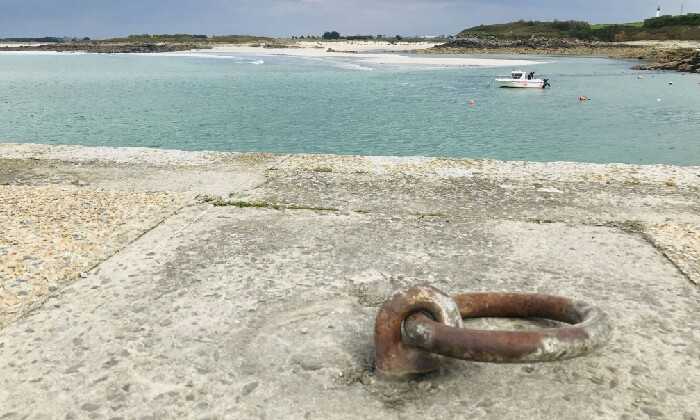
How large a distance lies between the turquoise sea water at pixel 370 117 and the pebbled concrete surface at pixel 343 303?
36.7 ft

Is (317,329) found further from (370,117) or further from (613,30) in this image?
(613,30)

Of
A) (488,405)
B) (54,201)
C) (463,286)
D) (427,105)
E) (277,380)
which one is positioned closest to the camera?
(488,405)

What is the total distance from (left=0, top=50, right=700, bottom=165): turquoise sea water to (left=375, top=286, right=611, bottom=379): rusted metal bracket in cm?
1363

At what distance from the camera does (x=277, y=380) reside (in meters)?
2.63

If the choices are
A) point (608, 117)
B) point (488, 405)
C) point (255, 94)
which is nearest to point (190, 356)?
point (488, 405)

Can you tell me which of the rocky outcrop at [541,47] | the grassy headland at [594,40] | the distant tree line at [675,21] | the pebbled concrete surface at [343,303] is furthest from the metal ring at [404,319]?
the distant tree line at [675,21]

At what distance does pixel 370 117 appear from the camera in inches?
974

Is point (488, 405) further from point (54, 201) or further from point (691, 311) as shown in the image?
point (54, 201)

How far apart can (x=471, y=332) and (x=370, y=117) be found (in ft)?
75.0

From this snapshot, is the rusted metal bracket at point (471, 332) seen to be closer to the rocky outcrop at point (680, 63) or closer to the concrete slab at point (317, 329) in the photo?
the concrete slab at point (317, 329)

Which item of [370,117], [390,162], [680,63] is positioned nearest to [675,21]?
[680,63]

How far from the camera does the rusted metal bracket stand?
2.29 metres

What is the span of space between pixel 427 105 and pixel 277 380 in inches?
1114

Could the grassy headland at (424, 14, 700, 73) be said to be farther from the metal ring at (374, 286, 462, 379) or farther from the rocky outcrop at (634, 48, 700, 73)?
the metal ring at (374, 286, 462, 379)
